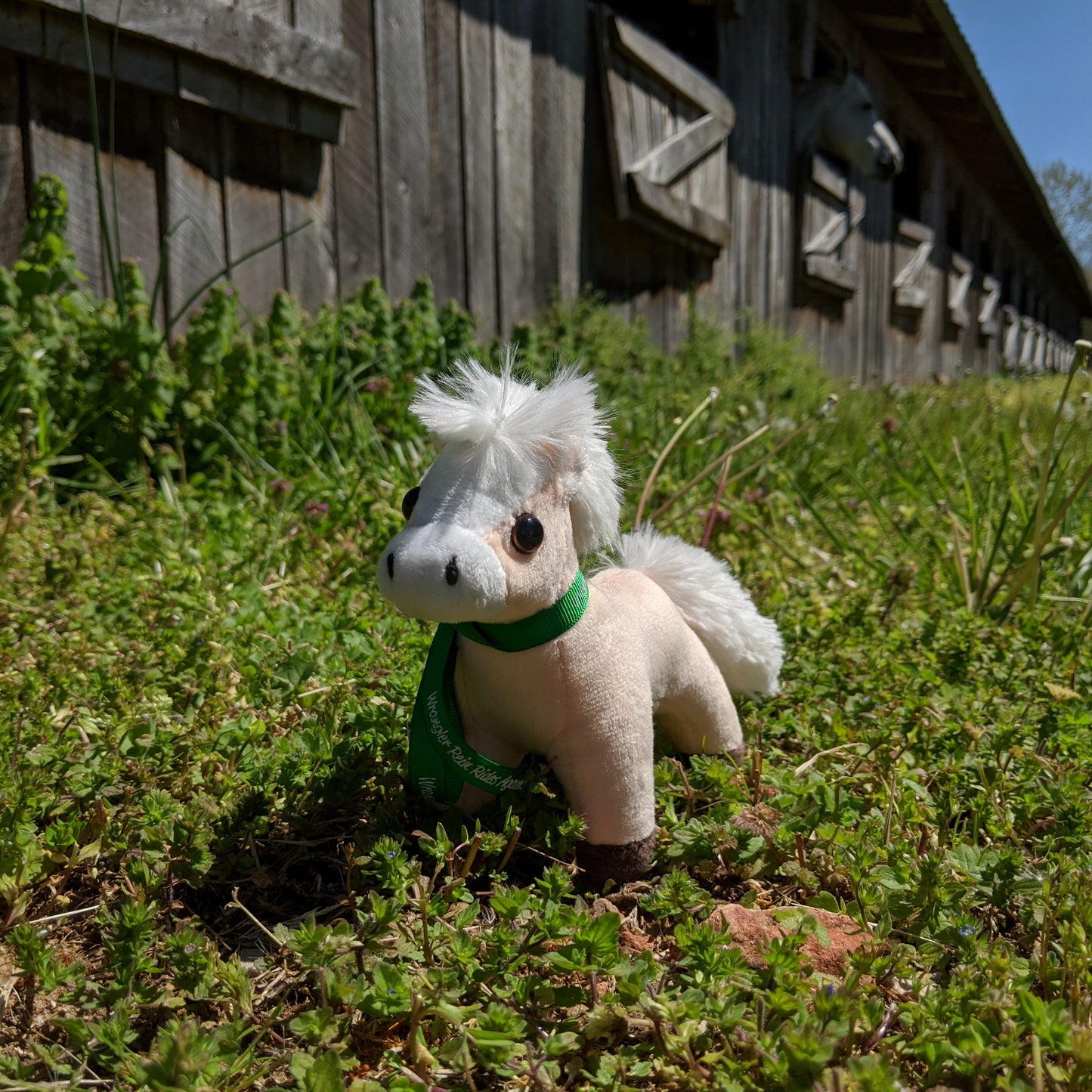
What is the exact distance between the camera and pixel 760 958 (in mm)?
1297

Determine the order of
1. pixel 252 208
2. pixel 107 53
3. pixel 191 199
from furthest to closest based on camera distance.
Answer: pixel 252 208
pixel 191 199
pixel 107 53

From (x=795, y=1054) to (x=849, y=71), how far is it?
11171mm

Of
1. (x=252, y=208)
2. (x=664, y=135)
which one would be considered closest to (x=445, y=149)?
(x=252, y=208)

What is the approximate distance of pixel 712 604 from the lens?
1840 mm

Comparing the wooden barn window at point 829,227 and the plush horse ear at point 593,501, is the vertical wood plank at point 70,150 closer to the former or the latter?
the plush horse ear at point 593,501

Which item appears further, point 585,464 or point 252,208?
point 252,208

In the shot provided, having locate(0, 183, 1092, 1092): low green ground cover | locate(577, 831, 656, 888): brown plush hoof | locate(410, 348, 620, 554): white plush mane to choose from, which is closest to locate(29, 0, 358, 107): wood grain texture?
locate(0, 183, 1092, 1092): low green ground cover

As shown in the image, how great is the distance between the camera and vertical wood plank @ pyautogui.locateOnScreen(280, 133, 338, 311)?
4.11 metres

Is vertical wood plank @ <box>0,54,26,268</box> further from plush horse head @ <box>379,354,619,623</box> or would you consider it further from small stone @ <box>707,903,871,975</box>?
A: small stone @ <box>707,903,871,975</box>

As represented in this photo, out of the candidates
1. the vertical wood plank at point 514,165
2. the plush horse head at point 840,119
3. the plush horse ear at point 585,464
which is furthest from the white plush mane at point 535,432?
the plush horse head at point 840,119

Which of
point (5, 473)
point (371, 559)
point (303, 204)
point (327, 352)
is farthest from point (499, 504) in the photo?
point (303, 204)

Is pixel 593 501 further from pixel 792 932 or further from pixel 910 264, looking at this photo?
pixel 910 264

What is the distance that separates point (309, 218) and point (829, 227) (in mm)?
6884

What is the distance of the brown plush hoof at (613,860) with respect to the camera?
1437 mm
